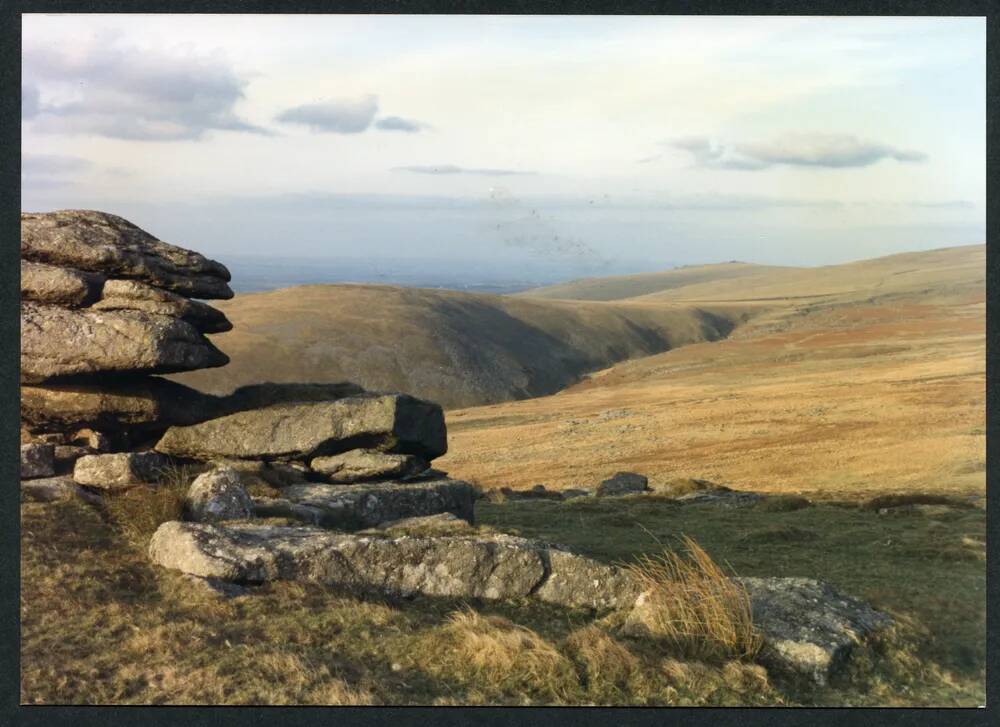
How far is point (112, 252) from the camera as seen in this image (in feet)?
68.9

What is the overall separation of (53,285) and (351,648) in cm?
1330

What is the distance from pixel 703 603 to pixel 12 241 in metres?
12.3

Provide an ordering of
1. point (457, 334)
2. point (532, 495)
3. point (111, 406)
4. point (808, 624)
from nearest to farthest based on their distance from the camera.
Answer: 1. point (808, 624)
2. point (111, 406)
3. point (532, 495)
4. point (457, 334)

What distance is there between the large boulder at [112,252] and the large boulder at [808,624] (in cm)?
1560

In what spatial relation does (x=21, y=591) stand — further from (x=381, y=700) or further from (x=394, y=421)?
(x=394, y=421)

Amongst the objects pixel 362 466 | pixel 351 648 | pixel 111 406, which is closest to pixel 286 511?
pixel 362 466

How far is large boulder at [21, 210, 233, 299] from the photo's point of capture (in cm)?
2072

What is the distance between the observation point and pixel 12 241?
14156 mm

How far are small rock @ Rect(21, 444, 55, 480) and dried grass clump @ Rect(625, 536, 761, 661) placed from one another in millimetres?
12790

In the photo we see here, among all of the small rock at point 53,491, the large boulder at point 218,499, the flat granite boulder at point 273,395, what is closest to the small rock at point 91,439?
the flat granite boulder at point 273,395

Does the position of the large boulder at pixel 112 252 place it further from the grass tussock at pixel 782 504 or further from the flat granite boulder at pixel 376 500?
the grass tussock at pixel 782 504

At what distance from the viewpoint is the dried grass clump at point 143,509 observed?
1545cm

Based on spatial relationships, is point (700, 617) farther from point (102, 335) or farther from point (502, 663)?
point (102, 335)

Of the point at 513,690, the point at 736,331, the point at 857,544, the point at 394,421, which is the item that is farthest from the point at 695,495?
the point at 736,331
